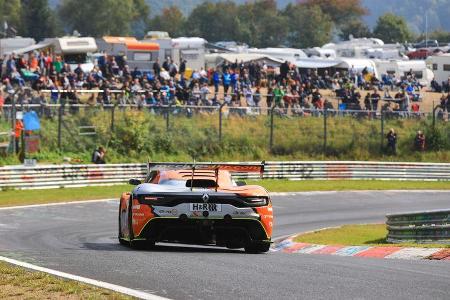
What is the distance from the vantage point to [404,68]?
214ft

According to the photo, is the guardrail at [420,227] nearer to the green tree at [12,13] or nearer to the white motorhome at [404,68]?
the white motorhome at [404,68]

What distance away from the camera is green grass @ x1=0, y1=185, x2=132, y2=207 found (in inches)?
1137

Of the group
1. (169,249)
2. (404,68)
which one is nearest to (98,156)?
(169,249)

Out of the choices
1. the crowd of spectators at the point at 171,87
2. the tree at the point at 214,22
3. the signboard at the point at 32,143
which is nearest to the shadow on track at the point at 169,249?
the signboard at the point at 32,143

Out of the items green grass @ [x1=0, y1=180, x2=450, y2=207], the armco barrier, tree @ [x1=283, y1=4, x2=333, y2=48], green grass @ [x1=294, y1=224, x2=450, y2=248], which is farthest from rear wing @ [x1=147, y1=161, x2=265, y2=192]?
tree @ [x1=283, y1=4, x2=333, y2=48]

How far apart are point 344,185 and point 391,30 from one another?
336ft

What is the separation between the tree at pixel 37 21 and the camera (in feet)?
359

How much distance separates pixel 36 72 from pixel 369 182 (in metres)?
12.5

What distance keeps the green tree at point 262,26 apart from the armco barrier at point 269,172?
3481 inches

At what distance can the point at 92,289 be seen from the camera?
9.62 meters

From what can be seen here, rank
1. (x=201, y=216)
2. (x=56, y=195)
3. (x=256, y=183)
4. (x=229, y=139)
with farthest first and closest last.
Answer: (x=229, y=139) → (x=256, y=183) → (x=56, y=195) → (x=201, y=216)

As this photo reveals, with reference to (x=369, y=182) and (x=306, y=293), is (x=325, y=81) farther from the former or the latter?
(x=306, y=293)

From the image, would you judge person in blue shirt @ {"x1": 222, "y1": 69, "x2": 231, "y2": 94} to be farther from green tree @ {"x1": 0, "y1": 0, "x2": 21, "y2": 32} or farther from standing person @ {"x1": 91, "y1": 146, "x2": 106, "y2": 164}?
green tree @ {"x1": 0, "y1": 0, "x2": 21, "y2": 32}

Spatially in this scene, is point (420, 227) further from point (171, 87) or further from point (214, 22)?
point (214, 22)
